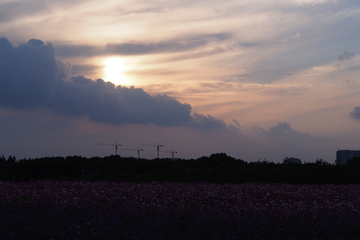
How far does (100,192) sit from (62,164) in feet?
37.8

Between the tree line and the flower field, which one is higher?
the tree line

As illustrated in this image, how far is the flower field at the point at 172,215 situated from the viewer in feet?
27.5

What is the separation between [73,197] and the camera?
42.2 ft

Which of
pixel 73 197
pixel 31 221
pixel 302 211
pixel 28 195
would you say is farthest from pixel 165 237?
pixel 28 195

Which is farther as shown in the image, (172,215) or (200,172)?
(200,172)

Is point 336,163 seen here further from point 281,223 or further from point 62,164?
point 62,164

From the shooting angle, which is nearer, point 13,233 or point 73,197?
point 13,233

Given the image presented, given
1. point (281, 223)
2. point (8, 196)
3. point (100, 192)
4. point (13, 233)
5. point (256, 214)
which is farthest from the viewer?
point (100, 192)

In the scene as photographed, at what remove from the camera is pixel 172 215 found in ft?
32.2

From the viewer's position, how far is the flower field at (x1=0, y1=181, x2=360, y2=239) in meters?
8.37

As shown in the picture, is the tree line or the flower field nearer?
the flower field

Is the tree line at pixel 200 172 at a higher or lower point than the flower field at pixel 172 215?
higher

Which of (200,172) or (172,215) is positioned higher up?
(200,172)

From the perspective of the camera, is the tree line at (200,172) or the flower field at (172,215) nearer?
the flower field at (172,215)
